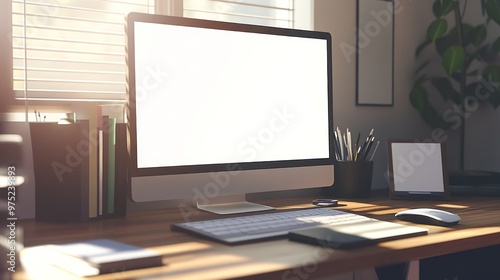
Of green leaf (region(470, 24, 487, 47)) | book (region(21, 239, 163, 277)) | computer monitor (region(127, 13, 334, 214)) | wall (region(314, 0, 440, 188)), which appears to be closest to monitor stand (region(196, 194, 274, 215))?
computer monitor (region(127, 13, 334, 214))

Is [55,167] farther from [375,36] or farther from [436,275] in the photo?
[375,36]

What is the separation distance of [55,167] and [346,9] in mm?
1191

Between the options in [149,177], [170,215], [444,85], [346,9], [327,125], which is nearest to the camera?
[149,177]

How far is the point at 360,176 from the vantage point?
1820 mm

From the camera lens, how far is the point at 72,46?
1579mm

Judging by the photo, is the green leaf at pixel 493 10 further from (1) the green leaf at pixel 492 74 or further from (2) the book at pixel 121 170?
(2) the book at pixel 121 170

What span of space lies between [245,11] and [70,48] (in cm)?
60

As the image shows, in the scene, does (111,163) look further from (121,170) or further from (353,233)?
(353,233)

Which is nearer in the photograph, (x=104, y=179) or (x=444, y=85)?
(x=104, y=179)

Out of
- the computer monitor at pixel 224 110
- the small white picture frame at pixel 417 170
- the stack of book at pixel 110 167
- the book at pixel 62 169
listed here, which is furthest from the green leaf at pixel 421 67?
the book at pixel 62 169

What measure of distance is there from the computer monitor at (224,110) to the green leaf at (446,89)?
30.4 inches

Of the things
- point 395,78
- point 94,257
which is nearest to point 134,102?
point 94,257

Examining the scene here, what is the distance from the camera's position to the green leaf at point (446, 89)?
2254 mm

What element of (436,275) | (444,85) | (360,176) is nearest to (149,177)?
(360,176)
